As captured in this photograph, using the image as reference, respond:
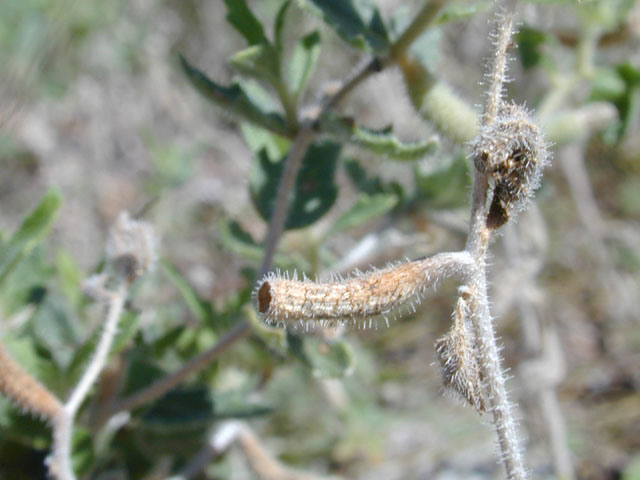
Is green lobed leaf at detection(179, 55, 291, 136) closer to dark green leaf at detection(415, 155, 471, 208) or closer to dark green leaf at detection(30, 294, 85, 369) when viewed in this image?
dark green leaf at detection(415, 155, 471, 208)

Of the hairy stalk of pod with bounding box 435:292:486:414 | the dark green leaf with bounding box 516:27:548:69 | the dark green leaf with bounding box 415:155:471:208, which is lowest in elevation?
the hairy stalk of pod with bounding box 435:292:486:414

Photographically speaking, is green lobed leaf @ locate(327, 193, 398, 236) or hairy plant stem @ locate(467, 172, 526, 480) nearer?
hairy plant stem @ locate(467, 172, 526, 480)

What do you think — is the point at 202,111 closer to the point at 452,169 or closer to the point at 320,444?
the point at 320,444

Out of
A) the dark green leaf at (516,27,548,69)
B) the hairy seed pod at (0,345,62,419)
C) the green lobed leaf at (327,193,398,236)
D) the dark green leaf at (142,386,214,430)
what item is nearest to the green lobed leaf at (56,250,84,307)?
the dark green leaf at (142,386,214,430)

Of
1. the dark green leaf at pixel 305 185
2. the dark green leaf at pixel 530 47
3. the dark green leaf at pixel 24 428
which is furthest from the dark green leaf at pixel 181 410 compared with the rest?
the dark green leaf at pixel 530 47

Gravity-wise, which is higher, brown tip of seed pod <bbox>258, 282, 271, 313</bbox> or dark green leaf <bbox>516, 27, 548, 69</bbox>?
dark green leaf <bbox>516, 27, 548, 69</bbox>
